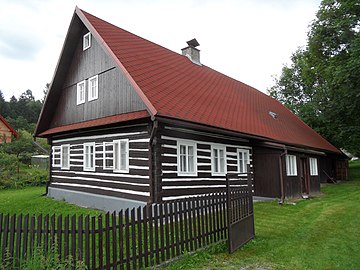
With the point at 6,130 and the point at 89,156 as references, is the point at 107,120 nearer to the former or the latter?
the point at 89,156

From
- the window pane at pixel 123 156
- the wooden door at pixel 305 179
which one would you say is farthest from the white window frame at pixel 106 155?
the wooden door at pixel 305 179

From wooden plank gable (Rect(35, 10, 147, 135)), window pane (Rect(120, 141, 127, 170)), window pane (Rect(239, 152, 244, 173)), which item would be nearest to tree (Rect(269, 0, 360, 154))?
window pane (Rect(239, 152, 244, 173))

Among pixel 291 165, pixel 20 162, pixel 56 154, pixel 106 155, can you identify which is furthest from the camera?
pixel 20 162

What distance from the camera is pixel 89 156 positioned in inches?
510

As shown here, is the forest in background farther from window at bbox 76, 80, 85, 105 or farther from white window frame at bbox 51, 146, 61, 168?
window at bbox 76, 80, 85, 105

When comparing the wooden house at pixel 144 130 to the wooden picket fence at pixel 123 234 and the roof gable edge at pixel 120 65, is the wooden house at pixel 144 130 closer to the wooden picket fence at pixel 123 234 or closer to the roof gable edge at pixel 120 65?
the roof gable edge at pixel 120 65

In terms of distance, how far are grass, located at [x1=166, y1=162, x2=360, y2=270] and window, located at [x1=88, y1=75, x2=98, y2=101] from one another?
27.6 ft

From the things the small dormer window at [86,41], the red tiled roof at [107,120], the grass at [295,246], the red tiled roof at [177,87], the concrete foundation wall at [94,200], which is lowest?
the grass at [295,246]

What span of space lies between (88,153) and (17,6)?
20.5 ft

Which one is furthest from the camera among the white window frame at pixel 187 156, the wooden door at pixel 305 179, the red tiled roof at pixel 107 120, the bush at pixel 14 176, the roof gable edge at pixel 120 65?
the bush at pixel 14 176

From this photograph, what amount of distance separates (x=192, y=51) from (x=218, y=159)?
873 cm

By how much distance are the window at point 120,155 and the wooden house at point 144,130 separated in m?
0.04

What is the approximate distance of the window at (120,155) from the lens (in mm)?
10896

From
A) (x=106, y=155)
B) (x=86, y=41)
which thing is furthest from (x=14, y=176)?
(x=106, y=155)
